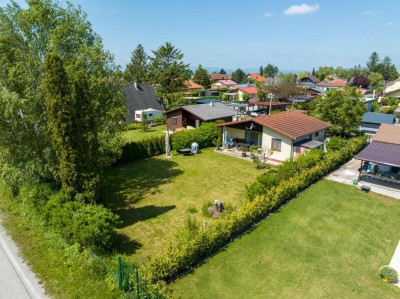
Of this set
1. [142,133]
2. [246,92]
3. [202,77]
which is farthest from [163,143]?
[202,77]

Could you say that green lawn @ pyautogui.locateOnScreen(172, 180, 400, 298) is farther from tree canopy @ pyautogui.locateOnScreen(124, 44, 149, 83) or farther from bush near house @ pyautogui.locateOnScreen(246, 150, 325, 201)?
tree canopy @ pyautogui.locateOnScreen(124, 44, 149, 83)

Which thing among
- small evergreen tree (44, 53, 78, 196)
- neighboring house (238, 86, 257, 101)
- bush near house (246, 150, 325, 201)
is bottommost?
bush near house (246, 150, 325, 201)

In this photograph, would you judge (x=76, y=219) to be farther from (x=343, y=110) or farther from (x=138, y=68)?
(x=138, y=68)

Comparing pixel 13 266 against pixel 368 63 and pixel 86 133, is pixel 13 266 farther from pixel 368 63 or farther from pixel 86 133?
pixel 368 63

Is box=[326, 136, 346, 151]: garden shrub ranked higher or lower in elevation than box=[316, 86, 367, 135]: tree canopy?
lower

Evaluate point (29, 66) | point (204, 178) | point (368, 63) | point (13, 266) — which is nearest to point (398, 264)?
point (204, 178)

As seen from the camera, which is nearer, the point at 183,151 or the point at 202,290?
the point at 202,290

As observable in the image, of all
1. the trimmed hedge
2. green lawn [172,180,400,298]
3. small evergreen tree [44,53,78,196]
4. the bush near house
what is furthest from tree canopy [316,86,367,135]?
small evergreen tree [44,53,78,196]
